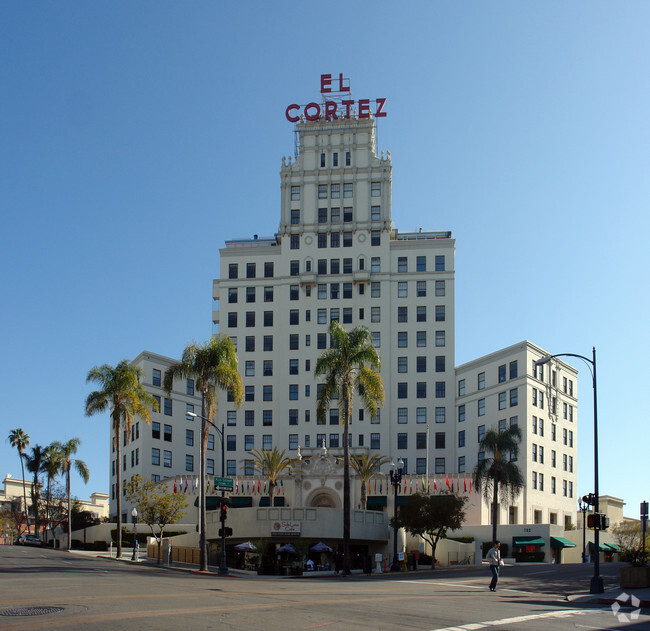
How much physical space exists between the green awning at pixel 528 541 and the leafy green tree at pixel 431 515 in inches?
621

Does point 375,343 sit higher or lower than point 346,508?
higher

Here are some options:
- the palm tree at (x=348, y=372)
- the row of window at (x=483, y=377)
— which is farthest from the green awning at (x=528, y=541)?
the palm tree at (x=348, y=372)

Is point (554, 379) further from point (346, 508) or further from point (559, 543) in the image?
point (346, 508)

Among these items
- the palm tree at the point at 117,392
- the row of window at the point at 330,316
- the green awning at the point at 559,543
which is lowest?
the green awning at the point at 559,543

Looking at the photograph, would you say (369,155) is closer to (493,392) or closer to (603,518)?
(493,392)

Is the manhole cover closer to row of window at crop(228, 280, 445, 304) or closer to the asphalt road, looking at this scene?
the asphalt road

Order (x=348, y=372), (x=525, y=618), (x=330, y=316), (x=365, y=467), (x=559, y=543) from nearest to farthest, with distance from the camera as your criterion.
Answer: (x=525, y=618), (x=348, y=372), (x=559, y=543), (x=365, y=467), (x=330, y=316)

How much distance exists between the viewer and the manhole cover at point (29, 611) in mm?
18859

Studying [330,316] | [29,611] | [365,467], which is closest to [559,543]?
[365,467]

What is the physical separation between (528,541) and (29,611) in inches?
2309

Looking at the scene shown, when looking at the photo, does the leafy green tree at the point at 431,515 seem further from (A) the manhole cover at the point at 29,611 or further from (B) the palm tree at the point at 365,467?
(A) the manhole cover at the point at 29,611

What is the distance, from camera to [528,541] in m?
71.3

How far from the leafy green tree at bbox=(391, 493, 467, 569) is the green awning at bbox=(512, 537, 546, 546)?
1578 centimetres

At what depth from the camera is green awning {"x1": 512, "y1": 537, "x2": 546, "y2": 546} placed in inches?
2798
